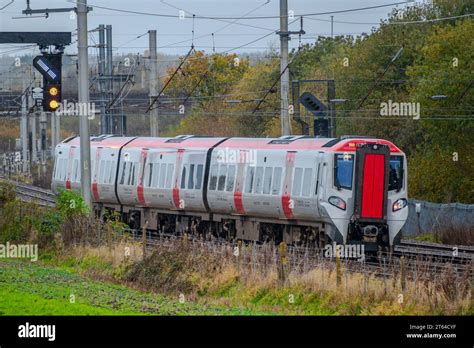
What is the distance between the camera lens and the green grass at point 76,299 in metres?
18.8

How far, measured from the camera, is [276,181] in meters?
31.7

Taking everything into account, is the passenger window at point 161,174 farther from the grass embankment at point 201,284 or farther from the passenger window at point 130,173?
the grass embankment at point 201,284

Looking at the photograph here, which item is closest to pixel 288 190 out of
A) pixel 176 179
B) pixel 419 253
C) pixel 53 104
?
pixel 419 253

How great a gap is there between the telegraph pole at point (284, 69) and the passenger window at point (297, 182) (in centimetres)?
566

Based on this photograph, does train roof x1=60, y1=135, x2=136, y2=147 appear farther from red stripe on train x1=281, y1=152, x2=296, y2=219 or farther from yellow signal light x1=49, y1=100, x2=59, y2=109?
yellow signal light x1=49, y1=100, x2=59, y2=109

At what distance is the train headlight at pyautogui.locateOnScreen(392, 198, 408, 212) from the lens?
97.1 ft

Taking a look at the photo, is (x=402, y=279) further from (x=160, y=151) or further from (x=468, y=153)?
(x=468, y=153)

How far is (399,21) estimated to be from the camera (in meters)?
60.6
